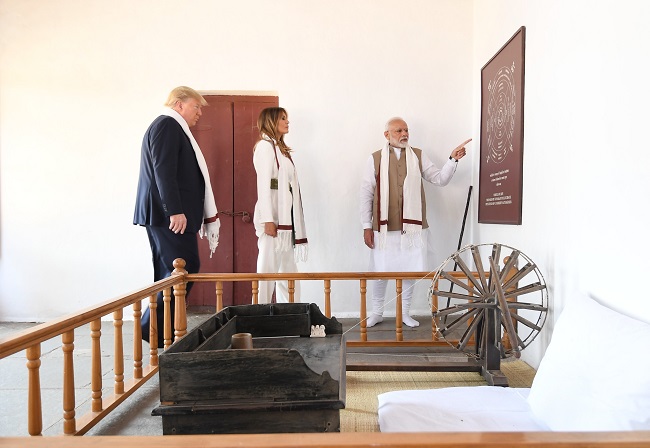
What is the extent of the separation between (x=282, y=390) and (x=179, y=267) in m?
1.70

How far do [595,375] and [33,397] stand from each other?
6.04 ft

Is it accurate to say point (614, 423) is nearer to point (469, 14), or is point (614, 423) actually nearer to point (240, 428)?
point (240, 428)

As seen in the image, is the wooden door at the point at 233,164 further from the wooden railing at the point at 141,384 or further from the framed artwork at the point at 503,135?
the framed artwork at the point at 503,135

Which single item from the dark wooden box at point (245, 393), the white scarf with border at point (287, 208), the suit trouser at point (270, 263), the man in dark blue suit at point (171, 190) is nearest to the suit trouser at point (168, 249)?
the man in dark blue suit at point (171, 190)

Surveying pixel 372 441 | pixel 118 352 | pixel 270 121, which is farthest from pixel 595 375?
pixel 270 121

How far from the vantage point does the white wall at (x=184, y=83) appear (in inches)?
168

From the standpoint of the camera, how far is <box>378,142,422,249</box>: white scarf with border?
12.7ft

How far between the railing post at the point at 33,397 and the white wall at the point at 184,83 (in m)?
2.86

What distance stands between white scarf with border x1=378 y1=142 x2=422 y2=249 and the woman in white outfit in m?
0.72

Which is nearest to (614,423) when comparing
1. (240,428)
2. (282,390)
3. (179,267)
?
(282,390)

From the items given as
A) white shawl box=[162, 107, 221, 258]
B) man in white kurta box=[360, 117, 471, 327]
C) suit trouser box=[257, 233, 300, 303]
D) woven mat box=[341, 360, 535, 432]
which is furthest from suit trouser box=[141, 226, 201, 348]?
man in white kurta box=[360, 117, 471, 327]

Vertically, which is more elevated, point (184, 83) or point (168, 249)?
point (184, 83)

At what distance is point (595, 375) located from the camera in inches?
60.9

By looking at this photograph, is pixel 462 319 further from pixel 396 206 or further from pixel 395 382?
pixel 396 206
